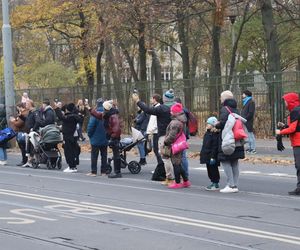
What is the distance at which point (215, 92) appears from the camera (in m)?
27.1

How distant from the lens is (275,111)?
2509cm

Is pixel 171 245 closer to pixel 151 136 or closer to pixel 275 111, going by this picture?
pixel 151 136

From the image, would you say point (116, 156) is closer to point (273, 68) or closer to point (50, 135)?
point (50, 135)

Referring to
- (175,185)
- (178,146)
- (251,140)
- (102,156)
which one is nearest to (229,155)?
(178,146)

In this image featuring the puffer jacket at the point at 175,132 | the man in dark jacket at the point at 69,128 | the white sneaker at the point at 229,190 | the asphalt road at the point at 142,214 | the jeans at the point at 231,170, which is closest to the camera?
the asphalt road at the point at 142,214

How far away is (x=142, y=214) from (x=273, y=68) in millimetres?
18707

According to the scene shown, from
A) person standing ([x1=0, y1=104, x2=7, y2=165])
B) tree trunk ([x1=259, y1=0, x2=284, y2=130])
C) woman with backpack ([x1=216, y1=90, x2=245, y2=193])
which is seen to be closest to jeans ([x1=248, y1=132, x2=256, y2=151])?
tree trunk ([x1=259, y1=0, x2=284, y2=130])

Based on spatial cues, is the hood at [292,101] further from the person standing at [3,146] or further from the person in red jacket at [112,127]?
the person standing at [3,146]

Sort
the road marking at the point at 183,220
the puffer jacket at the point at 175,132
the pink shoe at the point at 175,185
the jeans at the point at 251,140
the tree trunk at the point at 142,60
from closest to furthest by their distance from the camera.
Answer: the road marking at the point at 183,220
the puffer jacket at the point at 175,132
the pink shoe at the point at 175,185
the jeans at the point at 251,140
the tree trunk at the point at 142,60

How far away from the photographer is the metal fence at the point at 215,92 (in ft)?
81.8

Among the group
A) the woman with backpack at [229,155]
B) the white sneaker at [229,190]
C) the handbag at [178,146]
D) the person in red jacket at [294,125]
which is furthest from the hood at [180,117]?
the person in red jacket at [294,125]

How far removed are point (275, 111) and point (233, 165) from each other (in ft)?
42.2

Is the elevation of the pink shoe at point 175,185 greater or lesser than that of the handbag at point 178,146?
lesser

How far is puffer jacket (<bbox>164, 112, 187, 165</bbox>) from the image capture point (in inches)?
516
